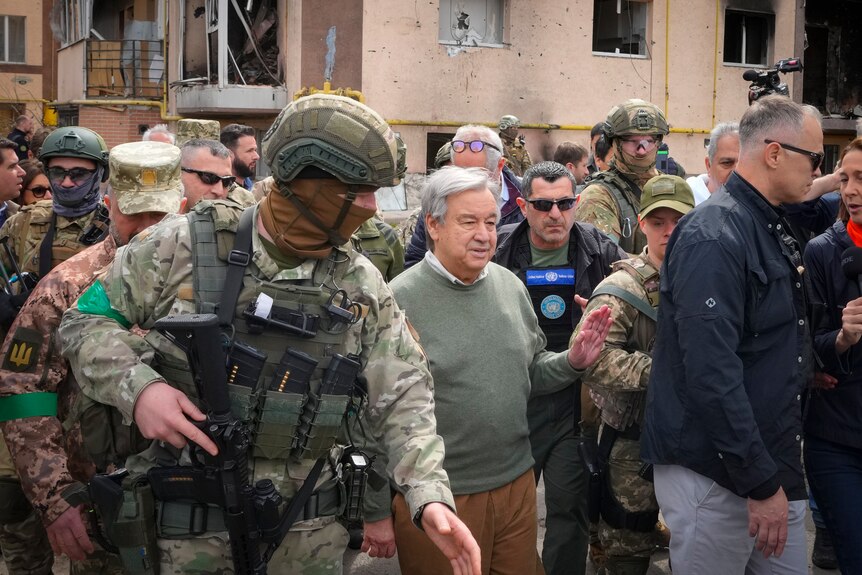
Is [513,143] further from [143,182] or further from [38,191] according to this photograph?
[143,182]

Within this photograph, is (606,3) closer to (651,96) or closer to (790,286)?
(651,96)

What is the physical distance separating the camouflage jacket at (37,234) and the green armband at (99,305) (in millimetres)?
2212

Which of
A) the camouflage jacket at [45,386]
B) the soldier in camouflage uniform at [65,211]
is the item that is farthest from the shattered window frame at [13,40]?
the camouflage jacket at [45,386]

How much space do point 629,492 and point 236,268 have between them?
2.35 meters

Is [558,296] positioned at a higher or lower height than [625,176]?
lower

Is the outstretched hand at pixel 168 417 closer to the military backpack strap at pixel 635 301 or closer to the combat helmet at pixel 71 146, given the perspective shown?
the military backpack strap at pixel 635 301

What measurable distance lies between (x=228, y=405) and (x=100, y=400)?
0.37 metres

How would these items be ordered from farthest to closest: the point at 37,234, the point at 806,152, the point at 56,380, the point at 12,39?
the point at 12,39, the point at 37,234, the point at 56,380, the point at 806,152

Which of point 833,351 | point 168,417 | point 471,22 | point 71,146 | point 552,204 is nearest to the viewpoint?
point 168,417

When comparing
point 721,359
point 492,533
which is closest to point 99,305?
point 492,533

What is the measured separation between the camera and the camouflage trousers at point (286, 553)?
2.76m

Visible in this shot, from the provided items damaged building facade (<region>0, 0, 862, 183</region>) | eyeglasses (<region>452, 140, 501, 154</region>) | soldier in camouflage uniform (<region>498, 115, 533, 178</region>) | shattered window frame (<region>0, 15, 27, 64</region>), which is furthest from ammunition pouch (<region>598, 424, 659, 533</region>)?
shattered window frame (<region>0, 15, 27, 64</region>)

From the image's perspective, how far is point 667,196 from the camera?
14.5 feet

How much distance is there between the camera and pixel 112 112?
21.6m
